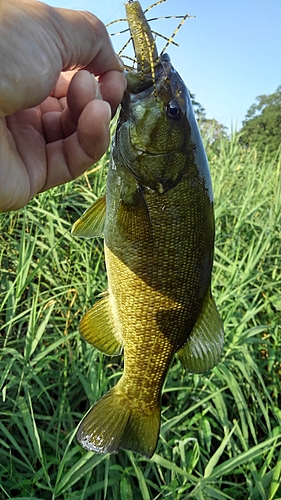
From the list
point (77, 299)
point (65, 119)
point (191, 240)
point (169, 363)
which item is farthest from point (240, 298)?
point (65, 119)

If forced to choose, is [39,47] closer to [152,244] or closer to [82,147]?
[82,147]

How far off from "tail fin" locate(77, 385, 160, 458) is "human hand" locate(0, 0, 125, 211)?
753 millimetres

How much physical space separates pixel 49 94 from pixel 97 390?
1.49 m

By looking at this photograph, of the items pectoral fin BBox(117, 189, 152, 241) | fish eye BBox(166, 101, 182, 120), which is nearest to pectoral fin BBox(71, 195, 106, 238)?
pectoral fin BBox(117, 189, 152, 241)

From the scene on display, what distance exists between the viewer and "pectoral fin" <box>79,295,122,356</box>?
1.65m

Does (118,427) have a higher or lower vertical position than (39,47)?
lower

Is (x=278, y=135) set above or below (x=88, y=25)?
above

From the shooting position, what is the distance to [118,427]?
157 cm

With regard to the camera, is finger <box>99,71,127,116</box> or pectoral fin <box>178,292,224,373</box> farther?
pectoral fin <box>178,292,224,373</box>

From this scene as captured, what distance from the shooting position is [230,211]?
12.8 feet

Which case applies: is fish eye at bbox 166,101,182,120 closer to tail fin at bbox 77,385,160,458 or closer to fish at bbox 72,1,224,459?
fish at bbox 72,1,224,459

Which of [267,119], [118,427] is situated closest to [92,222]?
[118,427]

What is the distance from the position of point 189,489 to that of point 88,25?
2085 mm

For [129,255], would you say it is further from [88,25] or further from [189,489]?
[189,489]
